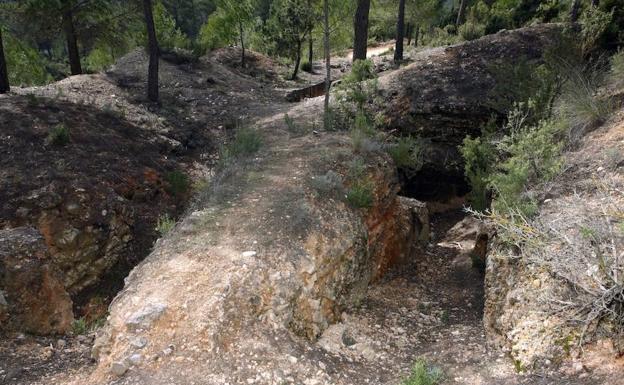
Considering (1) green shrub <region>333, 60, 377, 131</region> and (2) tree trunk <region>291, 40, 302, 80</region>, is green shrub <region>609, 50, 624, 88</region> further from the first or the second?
(2) tree trunk <region>291, 40, 302, 80</region>

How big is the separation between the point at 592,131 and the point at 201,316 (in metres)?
6.42

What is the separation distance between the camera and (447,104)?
11.1 m

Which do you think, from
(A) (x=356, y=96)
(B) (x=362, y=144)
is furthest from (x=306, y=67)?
(B) (x=362, y=144)

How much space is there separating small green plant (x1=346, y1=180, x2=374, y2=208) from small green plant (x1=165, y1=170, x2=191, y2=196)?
4.14 m

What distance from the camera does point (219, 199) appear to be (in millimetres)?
6680

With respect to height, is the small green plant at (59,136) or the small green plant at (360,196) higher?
the small green plant at (59,136)

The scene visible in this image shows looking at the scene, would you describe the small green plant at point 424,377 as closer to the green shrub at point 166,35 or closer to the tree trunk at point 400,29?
the tree trunk at point 400,29

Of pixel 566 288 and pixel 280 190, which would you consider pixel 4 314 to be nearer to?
pixel 280 190

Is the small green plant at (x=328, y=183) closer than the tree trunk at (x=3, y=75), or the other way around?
the small green plant at (x=328, y=183)

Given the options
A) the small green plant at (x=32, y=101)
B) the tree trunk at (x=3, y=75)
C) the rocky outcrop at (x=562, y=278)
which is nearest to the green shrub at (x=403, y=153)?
the rocky outcrop at (x=562, y=278)

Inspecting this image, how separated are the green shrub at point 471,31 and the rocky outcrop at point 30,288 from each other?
17479 millimetres

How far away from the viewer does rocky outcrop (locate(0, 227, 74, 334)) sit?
18.6ft

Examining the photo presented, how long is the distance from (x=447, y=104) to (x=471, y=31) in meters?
9.51

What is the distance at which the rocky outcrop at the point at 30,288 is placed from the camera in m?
5.66
